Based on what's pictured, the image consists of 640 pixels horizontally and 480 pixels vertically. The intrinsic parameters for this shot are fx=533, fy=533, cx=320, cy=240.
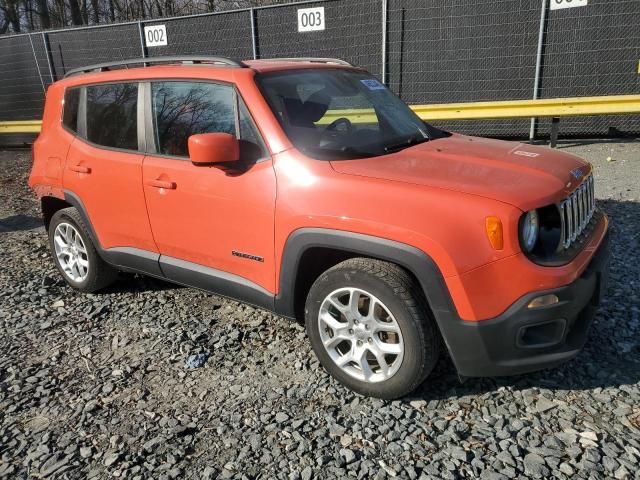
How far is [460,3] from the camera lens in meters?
8.88

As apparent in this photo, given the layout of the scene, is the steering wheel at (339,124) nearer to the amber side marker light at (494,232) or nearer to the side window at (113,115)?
the amber side marker light at (494,232)

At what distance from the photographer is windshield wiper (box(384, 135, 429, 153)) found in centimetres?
326

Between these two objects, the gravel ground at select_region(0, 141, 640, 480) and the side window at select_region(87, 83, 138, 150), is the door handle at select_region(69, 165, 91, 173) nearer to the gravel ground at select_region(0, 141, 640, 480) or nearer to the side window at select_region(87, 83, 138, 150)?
the side window at select_region(87, 83, 138, 150)

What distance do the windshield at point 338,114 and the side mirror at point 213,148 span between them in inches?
13.6

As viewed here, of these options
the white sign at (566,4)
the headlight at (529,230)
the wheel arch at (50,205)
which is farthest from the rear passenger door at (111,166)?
the white sign at (566,4)

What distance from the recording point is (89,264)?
14.3ft

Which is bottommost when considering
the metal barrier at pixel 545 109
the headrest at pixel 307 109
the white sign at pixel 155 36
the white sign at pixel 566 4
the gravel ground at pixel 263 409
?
the gravel ground at pixel 263 409

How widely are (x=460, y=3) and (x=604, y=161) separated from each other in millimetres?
3503

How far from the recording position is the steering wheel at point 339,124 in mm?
3309

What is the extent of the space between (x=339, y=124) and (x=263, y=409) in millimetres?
1785

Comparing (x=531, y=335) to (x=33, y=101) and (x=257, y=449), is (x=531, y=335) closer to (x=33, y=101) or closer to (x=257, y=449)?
(x=257, y=449)

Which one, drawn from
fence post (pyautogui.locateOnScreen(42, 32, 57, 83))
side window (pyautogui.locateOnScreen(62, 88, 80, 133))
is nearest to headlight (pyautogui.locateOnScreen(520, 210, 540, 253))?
side window (pyautogui.locateOnScreen(62, 88, 80, 133))

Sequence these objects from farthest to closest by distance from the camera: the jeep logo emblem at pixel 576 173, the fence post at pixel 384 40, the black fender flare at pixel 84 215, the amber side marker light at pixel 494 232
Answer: the fence post at pixel 384 40, the black fender flare at pixel 84 215, the jeep logo emblem at pixel 576 173, the amber side marker light at pixel 494 232

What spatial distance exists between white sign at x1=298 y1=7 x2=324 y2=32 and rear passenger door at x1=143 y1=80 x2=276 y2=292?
6841 mm
